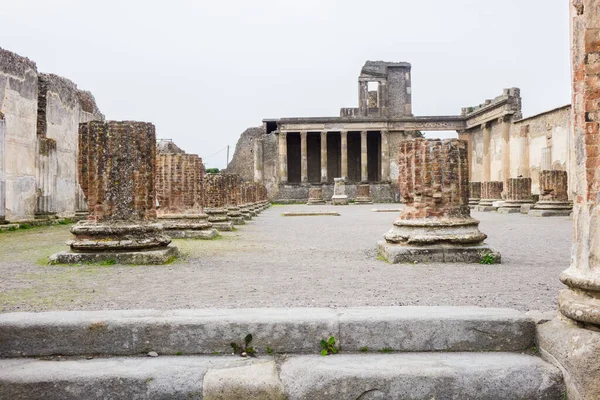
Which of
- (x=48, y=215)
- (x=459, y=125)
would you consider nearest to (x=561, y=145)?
(x=459, y=125)

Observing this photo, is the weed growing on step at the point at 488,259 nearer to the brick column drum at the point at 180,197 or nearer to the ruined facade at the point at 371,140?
the brick column drum at the point at 180,197

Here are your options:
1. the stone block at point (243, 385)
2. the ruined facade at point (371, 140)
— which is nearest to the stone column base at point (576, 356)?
the stone block at point (243, 385)

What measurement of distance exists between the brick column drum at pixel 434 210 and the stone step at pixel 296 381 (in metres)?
3.22

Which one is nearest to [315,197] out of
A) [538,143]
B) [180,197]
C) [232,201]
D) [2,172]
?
[538,143]

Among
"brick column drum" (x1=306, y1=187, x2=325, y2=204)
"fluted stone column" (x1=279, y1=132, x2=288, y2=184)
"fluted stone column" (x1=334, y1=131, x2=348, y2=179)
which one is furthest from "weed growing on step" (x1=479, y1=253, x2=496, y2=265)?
"fluted stone column" (x1=279, y1=132, x2=288, y2=184)

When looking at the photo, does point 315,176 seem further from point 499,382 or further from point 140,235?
point 499,382

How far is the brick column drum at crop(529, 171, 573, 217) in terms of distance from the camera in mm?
15672

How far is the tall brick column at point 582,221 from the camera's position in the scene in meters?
2.51

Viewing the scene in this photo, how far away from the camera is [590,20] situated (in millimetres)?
2645

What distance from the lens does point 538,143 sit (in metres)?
24.0

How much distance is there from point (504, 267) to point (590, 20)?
10.3 feet

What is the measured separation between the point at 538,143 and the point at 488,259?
20708 mm

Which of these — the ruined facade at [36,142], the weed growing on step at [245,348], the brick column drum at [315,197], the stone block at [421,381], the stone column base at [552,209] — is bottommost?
the stone block at [421,381]

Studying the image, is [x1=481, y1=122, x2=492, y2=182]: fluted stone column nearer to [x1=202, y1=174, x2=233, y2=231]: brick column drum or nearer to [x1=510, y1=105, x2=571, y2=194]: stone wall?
[x1=510, y1=105, x2=571, y2=194]: stone wall
